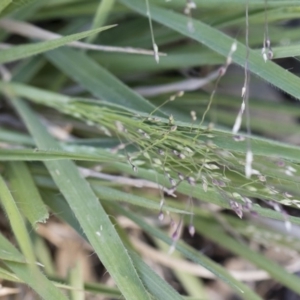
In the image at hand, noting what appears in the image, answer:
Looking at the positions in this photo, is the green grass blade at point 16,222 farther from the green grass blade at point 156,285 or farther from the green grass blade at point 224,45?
the green grass blade at point 224,45

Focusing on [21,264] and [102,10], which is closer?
[21,264]

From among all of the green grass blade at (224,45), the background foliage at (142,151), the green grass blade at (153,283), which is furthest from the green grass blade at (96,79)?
the green grass blade at (153,283)

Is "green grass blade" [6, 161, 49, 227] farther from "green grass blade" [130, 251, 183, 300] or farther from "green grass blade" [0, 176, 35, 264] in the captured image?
"green grass blade" [130, 251, 183, 300]

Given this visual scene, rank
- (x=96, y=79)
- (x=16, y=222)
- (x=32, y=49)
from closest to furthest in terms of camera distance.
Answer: (x=16, y=222), (x=32, y=49), (x=96, y=79)

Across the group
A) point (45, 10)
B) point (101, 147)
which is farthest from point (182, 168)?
point (45, 10)

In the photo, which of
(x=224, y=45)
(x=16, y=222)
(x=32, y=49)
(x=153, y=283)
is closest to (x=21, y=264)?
(x=16, y=222)

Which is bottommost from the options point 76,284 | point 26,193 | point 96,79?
point 76,284

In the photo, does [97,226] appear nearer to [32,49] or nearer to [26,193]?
[26,193]

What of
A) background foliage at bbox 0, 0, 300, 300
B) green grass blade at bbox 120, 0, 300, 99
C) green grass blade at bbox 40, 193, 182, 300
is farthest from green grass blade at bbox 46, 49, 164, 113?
green grass blade at bbox 40, 193, 182, 300
